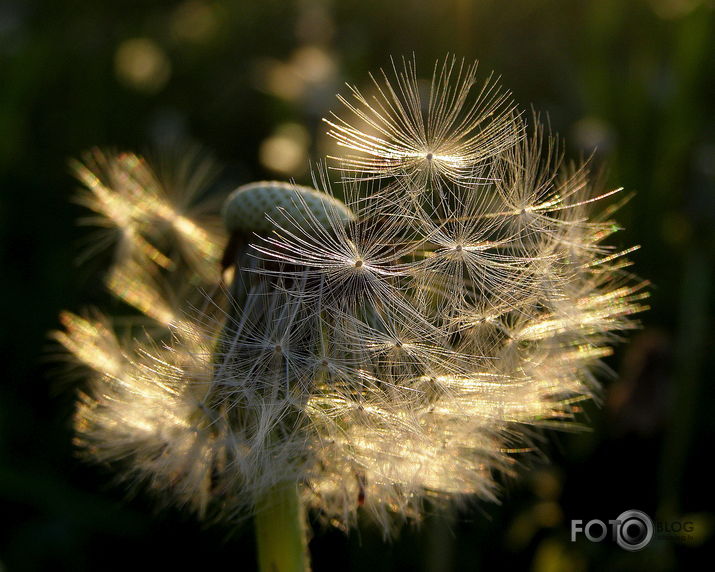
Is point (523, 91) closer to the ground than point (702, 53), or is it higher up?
higher up

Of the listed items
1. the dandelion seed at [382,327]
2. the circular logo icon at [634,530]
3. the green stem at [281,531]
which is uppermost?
the dandelion seed at [382,327]

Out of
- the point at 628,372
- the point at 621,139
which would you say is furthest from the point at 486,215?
the point at 621,139

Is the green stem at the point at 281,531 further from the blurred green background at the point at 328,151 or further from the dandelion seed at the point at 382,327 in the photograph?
the blurred green background at the point at 328,151

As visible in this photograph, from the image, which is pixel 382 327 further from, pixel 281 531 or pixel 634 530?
pixel 634 530

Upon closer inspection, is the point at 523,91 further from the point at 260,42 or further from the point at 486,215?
the point at 486,215

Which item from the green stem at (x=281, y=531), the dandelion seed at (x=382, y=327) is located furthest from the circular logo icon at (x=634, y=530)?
the green stem at (x=281, y=531)

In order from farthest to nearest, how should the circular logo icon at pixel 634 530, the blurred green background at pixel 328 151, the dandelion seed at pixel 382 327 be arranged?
the blurred green background at pixel 328 151 → the circular logo icon at pixel 634 530 → the dandelion seed at pixel 382 327

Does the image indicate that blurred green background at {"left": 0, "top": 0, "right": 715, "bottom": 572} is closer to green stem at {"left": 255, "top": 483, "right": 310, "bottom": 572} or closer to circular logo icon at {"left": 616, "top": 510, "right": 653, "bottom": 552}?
circular logo icon at {"left": 616, "top": 510, "right": 653, "bottom": 552}
